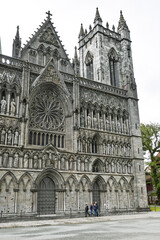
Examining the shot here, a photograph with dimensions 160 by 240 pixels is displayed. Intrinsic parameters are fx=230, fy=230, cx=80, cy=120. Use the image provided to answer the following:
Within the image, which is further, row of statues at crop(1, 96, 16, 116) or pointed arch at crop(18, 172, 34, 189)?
row of statues at crop(1, 96, 16, 116)

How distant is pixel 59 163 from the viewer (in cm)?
2194

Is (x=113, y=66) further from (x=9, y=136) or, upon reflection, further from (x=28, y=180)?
(x=28, y=180)

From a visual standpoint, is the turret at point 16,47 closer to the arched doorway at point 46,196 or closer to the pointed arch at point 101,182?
the arched doorway at point 46,196

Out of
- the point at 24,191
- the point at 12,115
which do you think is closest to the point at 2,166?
the point at 24,191

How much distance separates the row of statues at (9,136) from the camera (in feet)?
65.0

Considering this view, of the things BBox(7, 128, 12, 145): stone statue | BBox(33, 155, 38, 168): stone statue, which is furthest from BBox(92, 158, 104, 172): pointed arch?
BBox(7, 128, 12, 145): stone statue

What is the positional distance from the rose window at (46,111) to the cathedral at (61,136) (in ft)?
0.34

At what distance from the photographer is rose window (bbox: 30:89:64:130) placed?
75.2 feet

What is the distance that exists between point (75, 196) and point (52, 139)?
234 inches

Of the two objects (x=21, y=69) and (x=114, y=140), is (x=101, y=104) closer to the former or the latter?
(x=114, y=140)

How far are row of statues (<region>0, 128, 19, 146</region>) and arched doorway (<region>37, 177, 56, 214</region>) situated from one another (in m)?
4.52

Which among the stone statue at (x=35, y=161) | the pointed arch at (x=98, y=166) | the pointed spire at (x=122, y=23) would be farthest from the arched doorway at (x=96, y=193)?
the pointed spire at (x=122, y=23)

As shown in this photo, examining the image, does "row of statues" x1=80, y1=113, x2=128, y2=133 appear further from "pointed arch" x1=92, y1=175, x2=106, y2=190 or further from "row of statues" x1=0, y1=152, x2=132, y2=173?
"pointed arch" x1=92, y1=175, x2=106, y2=190

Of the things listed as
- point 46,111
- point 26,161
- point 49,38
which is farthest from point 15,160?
point 49,38
